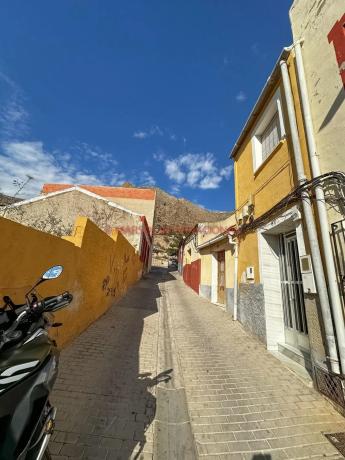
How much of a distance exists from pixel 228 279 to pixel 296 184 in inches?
183

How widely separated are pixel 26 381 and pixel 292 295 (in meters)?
4.72

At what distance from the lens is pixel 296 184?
13.0 feet

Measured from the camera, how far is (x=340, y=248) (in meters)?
3.05

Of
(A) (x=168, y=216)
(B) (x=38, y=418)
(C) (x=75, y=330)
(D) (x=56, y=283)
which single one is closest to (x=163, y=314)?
(C) (x=75, y=330)

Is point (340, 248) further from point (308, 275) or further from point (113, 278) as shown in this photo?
point (113, 278)

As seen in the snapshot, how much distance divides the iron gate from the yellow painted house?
0.23 meters

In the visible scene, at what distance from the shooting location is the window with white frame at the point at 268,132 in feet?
16.2

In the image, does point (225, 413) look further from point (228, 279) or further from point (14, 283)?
point (228, 279)

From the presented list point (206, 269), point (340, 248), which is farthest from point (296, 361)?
point (206, 269)

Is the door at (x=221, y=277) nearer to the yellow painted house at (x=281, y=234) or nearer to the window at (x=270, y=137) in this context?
the yellow painted house at (x=281, y=234)

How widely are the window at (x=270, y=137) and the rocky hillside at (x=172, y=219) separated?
27.8 meters

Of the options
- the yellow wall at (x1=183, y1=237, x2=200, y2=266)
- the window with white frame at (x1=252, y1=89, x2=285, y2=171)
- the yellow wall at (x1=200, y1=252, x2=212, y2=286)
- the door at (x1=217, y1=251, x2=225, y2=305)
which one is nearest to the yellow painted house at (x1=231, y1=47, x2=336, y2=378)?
the window with white frame at (x1=252, y1=89, x2=285, y2=171)

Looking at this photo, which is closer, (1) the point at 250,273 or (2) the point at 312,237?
(2) the point at 312,237

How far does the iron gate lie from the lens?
300 centimetres
